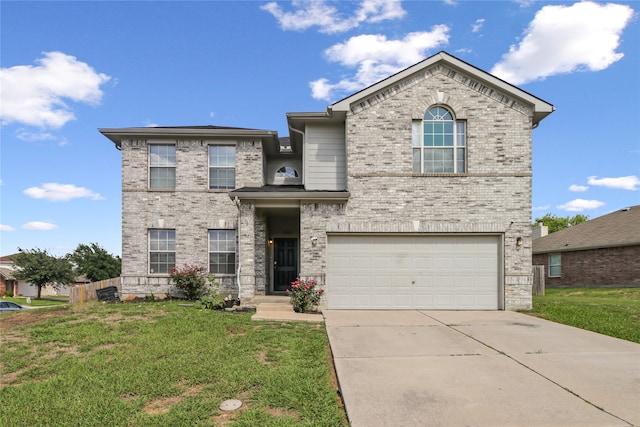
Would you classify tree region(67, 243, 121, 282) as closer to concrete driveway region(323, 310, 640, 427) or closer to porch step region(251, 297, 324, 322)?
porch step region(251, 297, 324, 322)

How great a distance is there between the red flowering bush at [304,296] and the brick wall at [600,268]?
718 inches

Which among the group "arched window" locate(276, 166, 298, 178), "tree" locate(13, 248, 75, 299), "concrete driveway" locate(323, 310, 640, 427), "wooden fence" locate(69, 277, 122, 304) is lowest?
"tree" locate(13, 248, 75, 299)

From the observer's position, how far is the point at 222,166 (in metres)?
13.5

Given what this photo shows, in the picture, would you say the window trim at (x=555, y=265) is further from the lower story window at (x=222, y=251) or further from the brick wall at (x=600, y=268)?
the lower story window at (x=222, y=251)

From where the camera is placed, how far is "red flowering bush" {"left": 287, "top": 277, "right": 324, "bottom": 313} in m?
10.2

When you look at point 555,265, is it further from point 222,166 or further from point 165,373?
point 165,373

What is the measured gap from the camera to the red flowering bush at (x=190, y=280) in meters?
12.5

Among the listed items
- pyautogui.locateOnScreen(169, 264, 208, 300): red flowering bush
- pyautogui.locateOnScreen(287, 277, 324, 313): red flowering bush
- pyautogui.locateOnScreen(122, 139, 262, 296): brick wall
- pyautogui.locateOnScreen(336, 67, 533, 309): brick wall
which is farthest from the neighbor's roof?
pyautogui.locateOnScreen(169, 264, 208, 300): red flowering bush

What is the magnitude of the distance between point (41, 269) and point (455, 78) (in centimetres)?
3811

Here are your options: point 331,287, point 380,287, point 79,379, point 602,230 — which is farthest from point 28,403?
point 602,230

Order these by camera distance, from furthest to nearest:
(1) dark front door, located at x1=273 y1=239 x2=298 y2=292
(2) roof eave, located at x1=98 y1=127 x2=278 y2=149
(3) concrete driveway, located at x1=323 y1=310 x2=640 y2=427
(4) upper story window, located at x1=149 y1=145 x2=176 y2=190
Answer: (1) dark front door, located at x1=273 y1=239 x2=298 y2=292 → (4) upper story window, located at x1=149 y1=145 x2=176 y2=190 → (2) roof eave, located at x1=98 y1=127 x2=278 y2=149 → (3) concrete driveway, located at x1=323 y1=310 x2=640 y2=427

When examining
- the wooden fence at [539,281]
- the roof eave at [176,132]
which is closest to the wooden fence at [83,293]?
the roof eave at [176,132]

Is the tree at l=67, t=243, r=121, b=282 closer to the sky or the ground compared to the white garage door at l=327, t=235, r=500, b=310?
closer to the ground

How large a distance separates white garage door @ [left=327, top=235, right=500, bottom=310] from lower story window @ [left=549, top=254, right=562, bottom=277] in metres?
15.8
